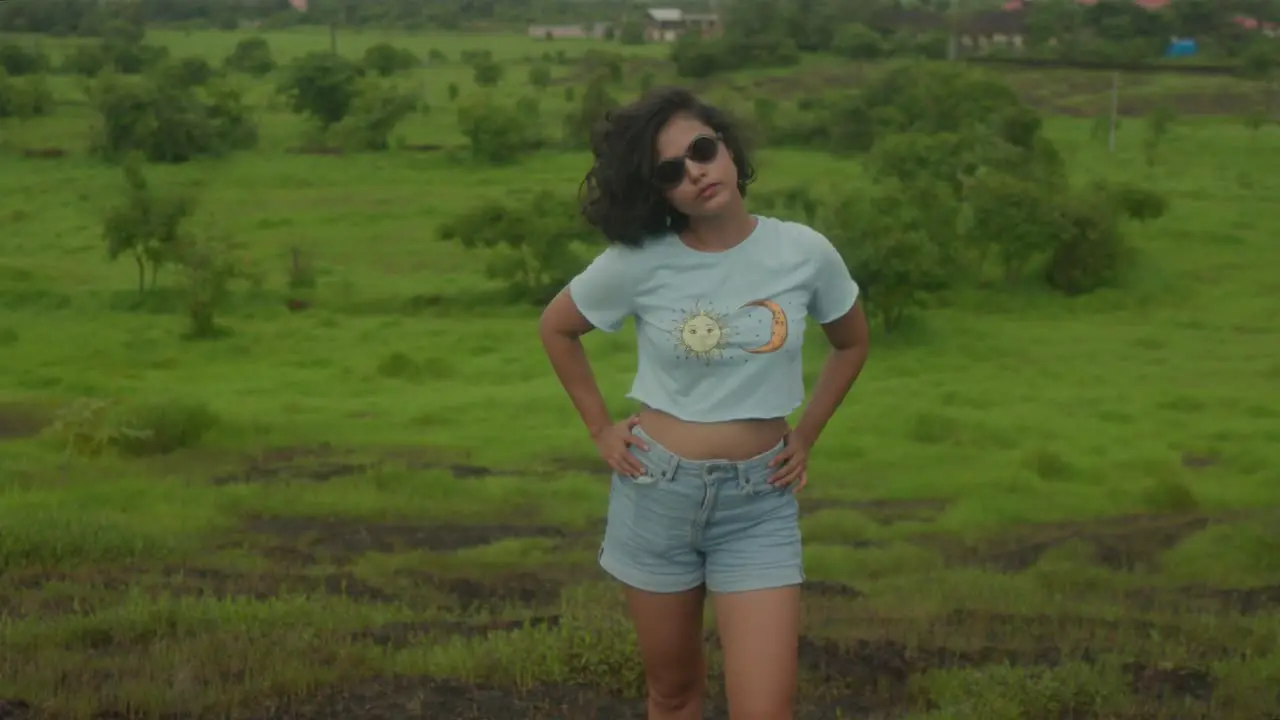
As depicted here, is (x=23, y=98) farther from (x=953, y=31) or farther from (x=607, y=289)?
(x=607, y=289)

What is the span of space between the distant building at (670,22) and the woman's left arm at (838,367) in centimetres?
3920

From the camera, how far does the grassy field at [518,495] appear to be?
4086 millimetres

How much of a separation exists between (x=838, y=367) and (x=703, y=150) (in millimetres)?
500

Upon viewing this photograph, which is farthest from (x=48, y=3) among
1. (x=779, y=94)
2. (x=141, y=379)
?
(x=141, y=379)

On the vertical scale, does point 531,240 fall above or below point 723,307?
below

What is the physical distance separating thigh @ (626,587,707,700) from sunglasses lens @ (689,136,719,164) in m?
0.78

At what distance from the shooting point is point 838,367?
115 inches

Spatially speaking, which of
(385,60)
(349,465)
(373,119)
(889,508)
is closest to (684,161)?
(889,508)

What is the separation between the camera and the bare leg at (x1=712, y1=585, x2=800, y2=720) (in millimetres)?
2684

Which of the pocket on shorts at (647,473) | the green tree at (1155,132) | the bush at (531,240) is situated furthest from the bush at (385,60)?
the pocket on shorts at (647,473)

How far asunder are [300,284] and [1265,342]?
11.2 meters

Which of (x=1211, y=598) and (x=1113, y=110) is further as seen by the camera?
(x=1113, y=110)

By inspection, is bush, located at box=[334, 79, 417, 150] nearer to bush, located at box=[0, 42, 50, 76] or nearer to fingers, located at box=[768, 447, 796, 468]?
bush, located at box=[0, 42, 50, 76]

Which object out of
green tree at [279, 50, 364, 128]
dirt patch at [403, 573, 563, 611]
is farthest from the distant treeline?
dirt patch at [403, 573, 563, 611]
